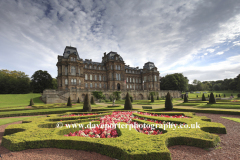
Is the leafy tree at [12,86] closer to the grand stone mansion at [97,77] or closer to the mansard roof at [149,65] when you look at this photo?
the grand stone mansion at [97,77]

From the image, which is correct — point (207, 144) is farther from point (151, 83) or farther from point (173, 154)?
point (151, 83)

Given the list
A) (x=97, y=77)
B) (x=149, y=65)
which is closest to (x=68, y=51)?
(x=97, y=77)

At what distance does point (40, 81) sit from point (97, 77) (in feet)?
81.8

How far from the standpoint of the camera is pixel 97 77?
57.4 m

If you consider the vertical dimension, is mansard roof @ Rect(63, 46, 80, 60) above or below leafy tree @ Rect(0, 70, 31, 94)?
above

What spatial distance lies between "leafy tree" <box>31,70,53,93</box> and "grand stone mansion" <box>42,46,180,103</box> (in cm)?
1337

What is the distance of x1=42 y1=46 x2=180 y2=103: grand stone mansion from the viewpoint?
42.4 m

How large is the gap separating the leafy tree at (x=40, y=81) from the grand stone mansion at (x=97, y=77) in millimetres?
13367

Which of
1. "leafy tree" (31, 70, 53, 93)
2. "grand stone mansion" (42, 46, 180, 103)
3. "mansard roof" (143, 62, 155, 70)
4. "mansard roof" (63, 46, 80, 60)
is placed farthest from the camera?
"mansard roof" (143, 62, 155, 70)

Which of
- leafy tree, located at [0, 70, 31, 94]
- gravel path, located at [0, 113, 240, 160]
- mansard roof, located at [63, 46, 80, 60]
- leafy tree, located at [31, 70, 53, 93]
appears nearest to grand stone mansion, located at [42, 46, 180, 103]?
mansard roof, located at [63, 46, 80, 60]

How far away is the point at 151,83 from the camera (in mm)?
68062

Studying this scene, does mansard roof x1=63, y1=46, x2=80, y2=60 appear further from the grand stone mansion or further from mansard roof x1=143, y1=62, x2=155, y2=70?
mansard roof x1=143, y1=62, x2=155, y2=70

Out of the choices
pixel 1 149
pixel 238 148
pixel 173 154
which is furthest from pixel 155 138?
pixel 1 149

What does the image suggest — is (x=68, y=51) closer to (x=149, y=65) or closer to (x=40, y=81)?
(x=40, y=81)
